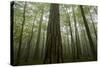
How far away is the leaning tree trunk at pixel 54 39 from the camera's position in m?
2.69

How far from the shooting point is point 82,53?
287 cm

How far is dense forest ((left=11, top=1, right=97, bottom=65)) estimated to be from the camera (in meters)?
2.54

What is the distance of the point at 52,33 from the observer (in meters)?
2.71

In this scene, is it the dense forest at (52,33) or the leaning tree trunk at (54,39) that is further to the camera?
the leaning tree trunk at (54,39)

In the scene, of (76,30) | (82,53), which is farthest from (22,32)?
(82,53)

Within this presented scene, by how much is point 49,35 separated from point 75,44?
1.57 ft

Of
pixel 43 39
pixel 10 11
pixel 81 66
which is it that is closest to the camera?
pixel 10 11

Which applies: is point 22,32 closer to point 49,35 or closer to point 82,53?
point 49,35

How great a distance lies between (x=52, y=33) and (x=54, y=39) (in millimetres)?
102

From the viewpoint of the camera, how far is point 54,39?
107 inches

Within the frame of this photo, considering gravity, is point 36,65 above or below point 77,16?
below

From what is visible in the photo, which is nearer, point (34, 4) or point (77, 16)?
point (34, 4)

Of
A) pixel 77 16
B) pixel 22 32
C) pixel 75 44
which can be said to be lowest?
pixel 75 44

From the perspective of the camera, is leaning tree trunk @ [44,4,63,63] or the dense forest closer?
the dense forest
